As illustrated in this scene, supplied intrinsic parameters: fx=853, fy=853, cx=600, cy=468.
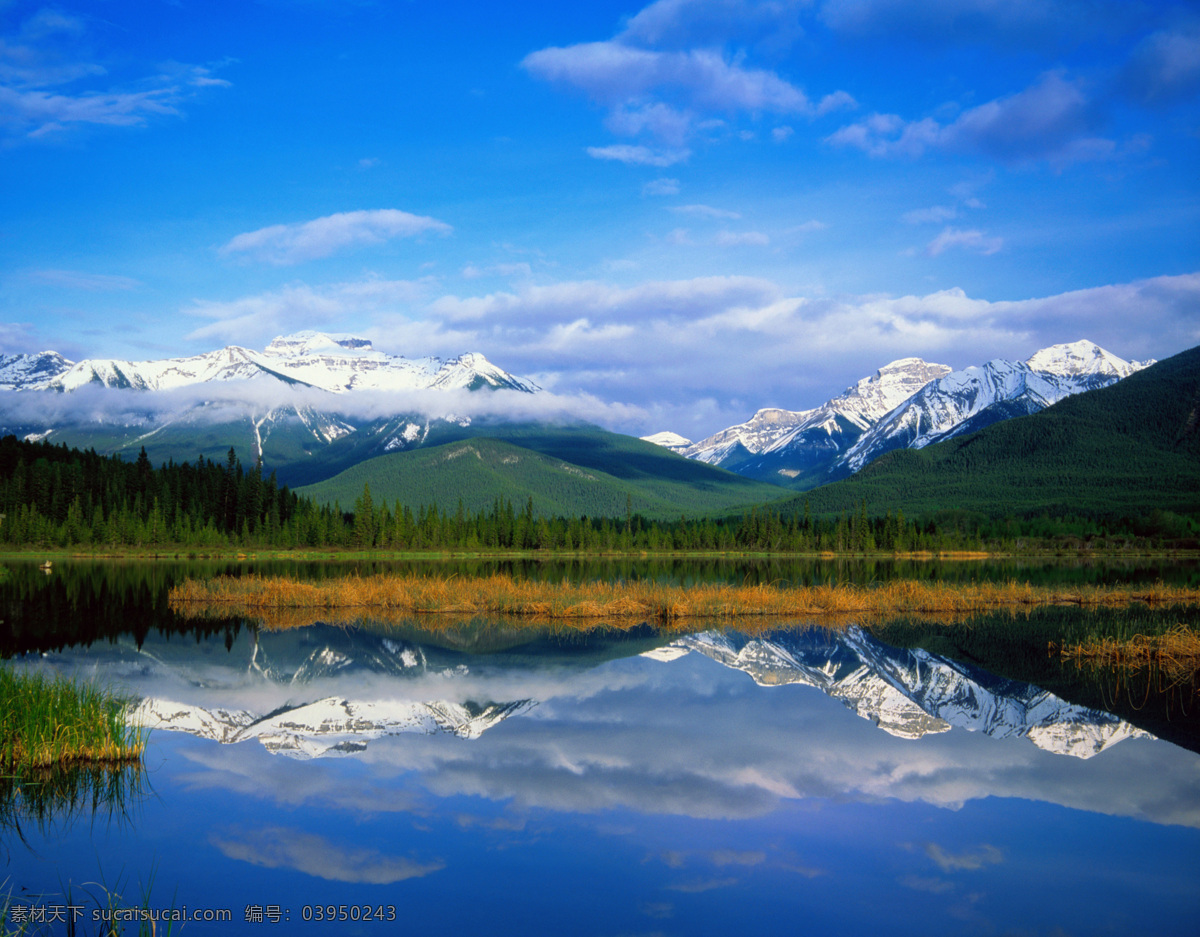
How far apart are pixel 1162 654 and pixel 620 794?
75.9 ft

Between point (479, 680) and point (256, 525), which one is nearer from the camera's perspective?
point (479, 680)

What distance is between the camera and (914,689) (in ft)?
77.8

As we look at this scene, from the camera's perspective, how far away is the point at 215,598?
4591 cm

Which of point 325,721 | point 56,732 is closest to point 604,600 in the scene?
point 325,721

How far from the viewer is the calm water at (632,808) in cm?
1016

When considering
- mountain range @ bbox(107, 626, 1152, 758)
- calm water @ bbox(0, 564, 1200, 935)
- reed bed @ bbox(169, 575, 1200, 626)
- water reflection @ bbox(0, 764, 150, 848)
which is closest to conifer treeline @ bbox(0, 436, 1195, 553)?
reed bed @ bbox(169, 575, 1200, 626)

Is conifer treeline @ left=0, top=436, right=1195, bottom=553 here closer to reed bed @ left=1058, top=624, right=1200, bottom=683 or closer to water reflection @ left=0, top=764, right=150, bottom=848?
water reflection @ left=0, top=764, right=150, bottom=848

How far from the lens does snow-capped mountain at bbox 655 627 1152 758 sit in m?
19.1

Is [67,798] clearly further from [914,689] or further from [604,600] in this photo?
[604,600]

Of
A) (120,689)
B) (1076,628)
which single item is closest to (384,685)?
(120,689)

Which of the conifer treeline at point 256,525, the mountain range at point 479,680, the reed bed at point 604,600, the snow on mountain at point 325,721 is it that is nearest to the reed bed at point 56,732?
the snow on mountain at point 325,721

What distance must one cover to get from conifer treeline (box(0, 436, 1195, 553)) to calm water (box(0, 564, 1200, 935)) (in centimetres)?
10863

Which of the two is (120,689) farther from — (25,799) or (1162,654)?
(1162,654)

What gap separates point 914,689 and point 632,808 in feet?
43.0
